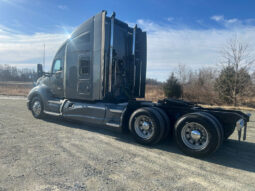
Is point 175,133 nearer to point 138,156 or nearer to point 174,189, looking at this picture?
point 138,156

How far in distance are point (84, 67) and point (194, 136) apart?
4.31 m

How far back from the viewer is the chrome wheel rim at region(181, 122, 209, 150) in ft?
13.6

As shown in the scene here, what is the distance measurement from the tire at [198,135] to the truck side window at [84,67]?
12.1ft

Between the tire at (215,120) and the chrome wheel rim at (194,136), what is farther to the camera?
the chrome wheel rim at (194,136)

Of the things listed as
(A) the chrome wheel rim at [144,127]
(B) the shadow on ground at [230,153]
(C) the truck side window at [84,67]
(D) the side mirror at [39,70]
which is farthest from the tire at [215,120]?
(D) the side mirror at [39,70]

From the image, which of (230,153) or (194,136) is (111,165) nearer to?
(194,136)

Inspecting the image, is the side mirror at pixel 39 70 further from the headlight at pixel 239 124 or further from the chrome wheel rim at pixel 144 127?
the headlight at pixel 239 124

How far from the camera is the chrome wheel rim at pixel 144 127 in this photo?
486cm

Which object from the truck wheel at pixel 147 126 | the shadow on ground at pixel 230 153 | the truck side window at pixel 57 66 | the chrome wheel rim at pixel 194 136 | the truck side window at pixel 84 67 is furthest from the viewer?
the truck side window at pixel 57 66

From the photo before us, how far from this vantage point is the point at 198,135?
4.18m

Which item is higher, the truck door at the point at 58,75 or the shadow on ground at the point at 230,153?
the truck door at the point at 58,75

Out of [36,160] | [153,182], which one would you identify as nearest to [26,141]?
[36,160]

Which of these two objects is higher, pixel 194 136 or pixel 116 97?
pixel 116 97

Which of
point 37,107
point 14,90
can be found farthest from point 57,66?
point 14,90
